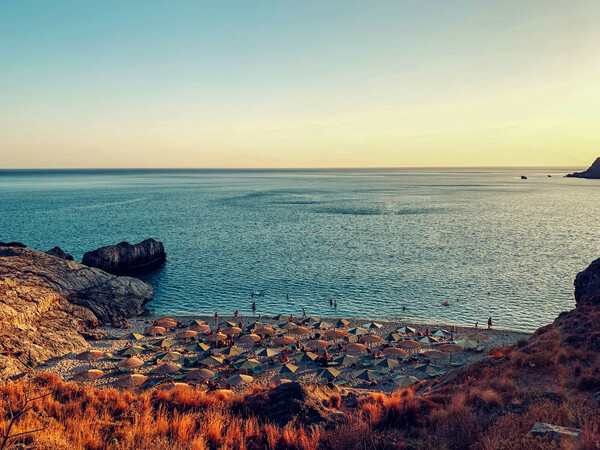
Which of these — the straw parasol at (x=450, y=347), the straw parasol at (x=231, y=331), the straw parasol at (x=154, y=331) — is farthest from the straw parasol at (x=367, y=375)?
the straw parasol at (x=154, y=331)

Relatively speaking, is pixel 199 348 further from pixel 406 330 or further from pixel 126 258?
pixel 126 258

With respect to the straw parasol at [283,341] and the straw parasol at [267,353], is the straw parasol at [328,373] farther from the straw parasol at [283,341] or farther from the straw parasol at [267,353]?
the straw parasol at [283,341]

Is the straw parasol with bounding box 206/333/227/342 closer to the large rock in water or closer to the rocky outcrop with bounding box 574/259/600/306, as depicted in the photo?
the large rock in water

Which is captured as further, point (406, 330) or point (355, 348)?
point (406, 330)

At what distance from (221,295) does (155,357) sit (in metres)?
19.3

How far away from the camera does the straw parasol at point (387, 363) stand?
29.8m

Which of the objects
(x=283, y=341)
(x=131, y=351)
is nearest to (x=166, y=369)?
(x=131, y=351)

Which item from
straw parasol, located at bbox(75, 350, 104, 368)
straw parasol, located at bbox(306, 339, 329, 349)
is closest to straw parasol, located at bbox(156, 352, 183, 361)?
straw parasol, located at bbox(75, 350, 104, 368)

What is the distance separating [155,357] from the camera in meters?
31.5

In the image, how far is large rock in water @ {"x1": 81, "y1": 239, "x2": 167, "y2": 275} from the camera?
57.8 meters

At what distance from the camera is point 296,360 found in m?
31.4

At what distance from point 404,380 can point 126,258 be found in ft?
161

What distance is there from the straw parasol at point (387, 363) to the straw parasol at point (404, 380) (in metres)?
2.71

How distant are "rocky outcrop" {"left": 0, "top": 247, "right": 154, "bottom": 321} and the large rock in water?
12.5 metres
